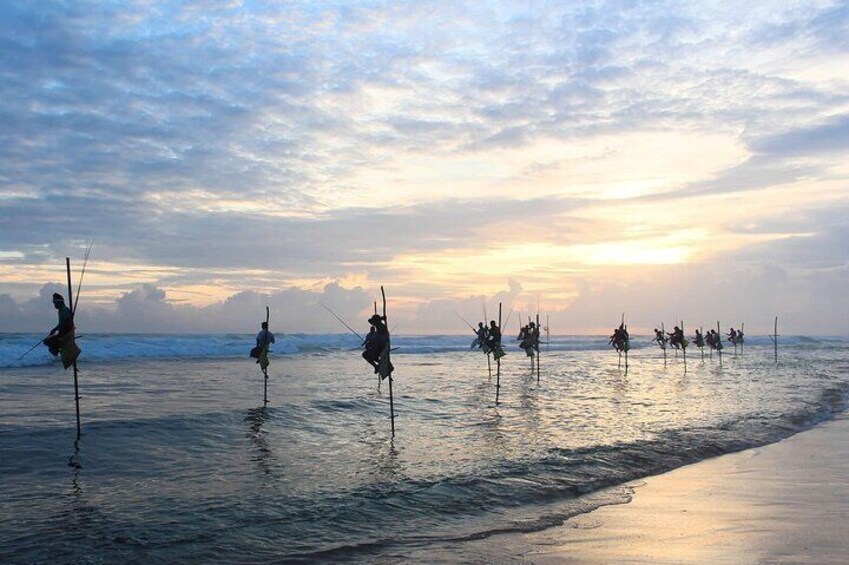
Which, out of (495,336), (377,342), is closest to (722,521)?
(377,342)

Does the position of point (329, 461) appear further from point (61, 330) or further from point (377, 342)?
point (61, 330)

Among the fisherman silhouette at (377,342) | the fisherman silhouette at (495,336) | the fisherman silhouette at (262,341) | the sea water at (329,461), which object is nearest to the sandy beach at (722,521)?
the sea water at (329,461)

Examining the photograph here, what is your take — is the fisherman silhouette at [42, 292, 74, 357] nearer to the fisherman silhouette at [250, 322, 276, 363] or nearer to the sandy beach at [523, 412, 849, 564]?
the fisherman silhouette at [250, 322, 276, 363]

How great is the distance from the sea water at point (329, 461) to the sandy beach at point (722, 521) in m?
0.61

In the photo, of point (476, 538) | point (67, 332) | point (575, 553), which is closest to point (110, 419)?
point (67, 332)

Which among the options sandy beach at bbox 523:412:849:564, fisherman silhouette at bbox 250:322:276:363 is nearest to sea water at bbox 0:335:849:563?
sandy beach at bbox 523:412:849:564

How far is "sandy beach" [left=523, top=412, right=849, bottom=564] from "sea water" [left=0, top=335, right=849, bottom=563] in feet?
2.01

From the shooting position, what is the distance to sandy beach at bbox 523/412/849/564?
7.60m

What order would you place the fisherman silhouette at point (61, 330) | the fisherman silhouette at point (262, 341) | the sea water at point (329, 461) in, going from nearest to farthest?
the sea water at point (329, 461)
the fisherman silhouette at point (61, 330)
the fisherman silhouette at point (262, 341)

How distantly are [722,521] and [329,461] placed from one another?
23.3 ft

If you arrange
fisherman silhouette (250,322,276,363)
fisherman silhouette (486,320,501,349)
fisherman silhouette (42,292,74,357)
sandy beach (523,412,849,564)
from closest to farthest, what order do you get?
sandy beach (523,412,849,564) → fisherman silhouette (42,292,74,357) → fisherman silhouette (250,322,276,363) → fisherman silhouette (486,320,501,349)

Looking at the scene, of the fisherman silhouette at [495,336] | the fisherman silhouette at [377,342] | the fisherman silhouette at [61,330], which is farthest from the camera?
the fisherman silhouette at [495,336]

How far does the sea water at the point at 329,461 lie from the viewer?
27.3ft

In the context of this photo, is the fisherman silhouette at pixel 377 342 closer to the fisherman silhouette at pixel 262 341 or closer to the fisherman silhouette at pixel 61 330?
the fisherman silhouette at pixel 61 330
